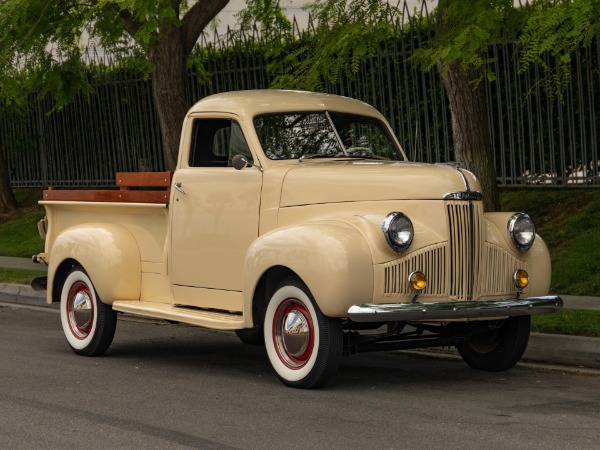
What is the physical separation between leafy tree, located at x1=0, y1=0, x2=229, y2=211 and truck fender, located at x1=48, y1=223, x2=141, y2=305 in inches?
161

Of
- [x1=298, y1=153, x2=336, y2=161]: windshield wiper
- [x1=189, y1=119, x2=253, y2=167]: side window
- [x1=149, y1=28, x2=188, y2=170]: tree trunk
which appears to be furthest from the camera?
[x1=149, y1=28, x2=188, y2=170]: tree trunk

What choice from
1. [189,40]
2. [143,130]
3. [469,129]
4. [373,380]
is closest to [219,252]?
[373,380]

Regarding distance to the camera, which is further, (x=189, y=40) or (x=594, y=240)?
(x=189, y=40)

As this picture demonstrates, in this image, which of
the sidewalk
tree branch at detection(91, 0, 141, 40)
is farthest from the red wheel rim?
tree branch at detection(91, 0, 141, 40)

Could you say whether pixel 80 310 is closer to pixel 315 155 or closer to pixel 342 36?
pixel 315 155

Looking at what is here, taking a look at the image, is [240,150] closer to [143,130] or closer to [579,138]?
[579,138]

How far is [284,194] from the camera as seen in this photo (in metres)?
9.53

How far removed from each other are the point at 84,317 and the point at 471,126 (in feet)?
18.7

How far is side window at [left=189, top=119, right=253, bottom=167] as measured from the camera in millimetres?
10359

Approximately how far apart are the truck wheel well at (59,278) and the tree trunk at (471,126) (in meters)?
5.14

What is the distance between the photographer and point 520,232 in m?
9.28

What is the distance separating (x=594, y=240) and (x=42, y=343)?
22.5 feet

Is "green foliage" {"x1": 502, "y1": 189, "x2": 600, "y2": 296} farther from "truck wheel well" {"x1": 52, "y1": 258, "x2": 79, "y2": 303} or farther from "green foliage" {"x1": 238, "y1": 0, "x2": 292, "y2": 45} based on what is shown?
"truck wheel well" {"x1": 52, "y1": 258, "x2": 79, "y2": 303}

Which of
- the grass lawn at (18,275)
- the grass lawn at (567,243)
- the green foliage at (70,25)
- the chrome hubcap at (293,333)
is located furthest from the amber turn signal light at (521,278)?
the grass lawn at (18,275)
